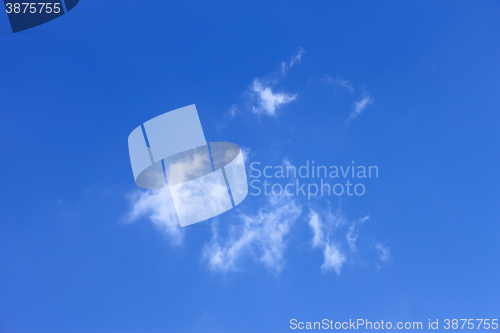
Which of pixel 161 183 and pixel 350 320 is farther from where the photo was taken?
pixel 161 183

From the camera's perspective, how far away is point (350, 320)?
2145cm

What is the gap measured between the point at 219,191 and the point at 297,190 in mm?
6151

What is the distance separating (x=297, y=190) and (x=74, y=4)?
22.9m

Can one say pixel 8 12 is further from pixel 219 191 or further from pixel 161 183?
pixel 219 191

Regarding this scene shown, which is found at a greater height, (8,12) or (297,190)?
(8,12)

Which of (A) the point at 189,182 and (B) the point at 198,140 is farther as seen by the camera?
(A) the point at 189,182

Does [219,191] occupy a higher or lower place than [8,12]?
lower

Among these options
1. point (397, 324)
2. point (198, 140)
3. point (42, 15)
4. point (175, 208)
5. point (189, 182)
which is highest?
point (42, 15)

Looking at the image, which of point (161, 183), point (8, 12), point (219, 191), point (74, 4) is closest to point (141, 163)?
point (161, 183)

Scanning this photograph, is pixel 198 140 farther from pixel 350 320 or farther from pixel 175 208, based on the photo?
pixel 350 320

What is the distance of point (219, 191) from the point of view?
73.7 ft

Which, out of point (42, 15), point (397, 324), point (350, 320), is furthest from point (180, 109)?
point (397, 324)

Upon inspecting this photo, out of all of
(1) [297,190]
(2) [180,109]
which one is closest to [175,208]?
(2) [180,109]

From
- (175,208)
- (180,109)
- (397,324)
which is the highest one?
(180,109)
